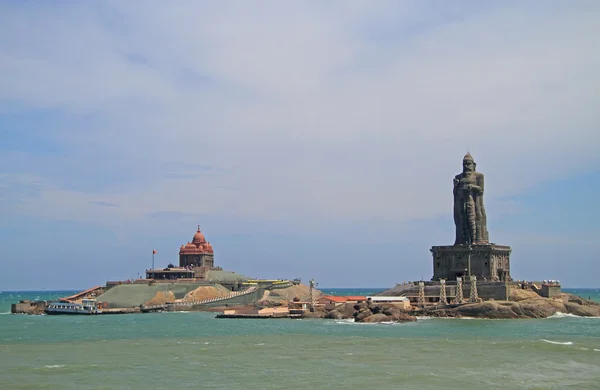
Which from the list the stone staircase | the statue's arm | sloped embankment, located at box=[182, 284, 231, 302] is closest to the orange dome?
sloped embankment, located at box=[182, 284, 231, 302]

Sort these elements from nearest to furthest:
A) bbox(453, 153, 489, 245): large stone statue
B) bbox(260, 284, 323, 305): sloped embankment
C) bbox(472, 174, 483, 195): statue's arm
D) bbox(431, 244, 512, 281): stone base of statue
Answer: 1. bbox(431, 244, 512, 281): stone base of statue
2. bbox(453, 153, 489, 245): large stone statue
3. bbox(472, 174, 483, 195): statue's arm
4. bbox(260, 284, 323, 305): sloped embankment

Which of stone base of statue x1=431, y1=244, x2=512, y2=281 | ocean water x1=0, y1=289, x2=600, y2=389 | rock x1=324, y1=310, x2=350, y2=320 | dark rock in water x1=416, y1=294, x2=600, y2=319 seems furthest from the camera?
stone base of statue x1=431, y1=244, x2=512, y2=281

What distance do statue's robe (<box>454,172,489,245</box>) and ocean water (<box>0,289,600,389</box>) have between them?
117 ft

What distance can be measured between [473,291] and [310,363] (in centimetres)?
6145

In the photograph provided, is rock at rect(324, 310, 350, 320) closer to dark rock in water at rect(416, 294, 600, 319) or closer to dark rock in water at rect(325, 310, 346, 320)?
dark rock in water at rect(325, 310, 346, 320)

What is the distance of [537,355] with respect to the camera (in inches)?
2532

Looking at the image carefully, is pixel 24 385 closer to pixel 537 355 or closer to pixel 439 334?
pixel 537 355

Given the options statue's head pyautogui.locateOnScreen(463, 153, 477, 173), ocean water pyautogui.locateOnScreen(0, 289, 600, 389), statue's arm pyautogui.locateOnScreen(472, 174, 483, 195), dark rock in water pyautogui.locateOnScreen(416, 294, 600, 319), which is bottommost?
ocean water pyautogui.locateOnScreen(0, 289, 600, 389)

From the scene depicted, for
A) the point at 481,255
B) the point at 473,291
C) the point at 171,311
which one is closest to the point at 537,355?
the point at 473,291

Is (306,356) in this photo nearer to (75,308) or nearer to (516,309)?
(516,309)

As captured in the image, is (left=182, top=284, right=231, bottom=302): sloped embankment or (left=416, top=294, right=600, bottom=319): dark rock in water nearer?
(left=416, top=294, right=600, bottom=319): dark rock in water

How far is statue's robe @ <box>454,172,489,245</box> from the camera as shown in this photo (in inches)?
5221

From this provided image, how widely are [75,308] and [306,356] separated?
79.8 m

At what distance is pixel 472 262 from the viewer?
127750 millimetres
